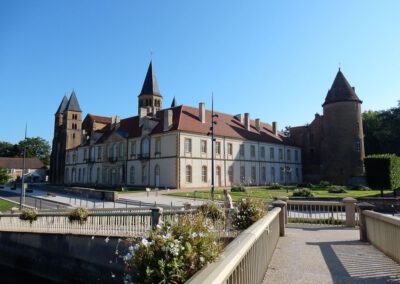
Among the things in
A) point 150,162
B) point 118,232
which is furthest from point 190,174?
point 118,232

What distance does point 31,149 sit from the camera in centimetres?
11356

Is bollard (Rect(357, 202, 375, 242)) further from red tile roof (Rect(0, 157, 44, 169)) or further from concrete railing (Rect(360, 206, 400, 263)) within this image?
red tile roof (Rect(0, 157, 44, 169))

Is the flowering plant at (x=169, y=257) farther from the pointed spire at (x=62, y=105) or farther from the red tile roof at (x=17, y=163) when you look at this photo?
the red tile roof at (x=17, y=163)

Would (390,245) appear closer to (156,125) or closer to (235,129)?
(156,125)

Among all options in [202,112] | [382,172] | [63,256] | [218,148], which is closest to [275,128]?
[218,148]

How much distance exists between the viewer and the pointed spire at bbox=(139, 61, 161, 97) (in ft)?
203

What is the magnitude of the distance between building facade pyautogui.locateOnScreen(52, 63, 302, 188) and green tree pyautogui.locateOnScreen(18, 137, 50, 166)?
5546 cm

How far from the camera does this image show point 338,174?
47906 mm

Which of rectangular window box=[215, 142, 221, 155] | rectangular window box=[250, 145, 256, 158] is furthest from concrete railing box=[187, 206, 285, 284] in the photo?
rectangular window box=[250, 145, 256, 158]

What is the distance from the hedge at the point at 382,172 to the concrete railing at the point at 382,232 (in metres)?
20.4

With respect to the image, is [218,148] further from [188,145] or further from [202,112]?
[202,112]

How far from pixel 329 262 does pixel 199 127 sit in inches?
1511

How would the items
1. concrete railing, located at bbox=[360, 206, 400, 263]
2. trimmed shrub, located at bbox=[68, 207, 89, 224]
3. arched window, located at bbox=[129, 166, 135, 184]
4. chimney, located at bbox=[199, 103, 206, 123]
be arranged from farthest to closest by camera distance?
arched window, located at bbox=[129, 166, 135, 184], chimney, located at bbox=[199, 103, 206, 123], trimmed shrub, located at bbox=[68, 207, 89, 224], concrete railing, located at bbox=[360, 206, 400, 263]

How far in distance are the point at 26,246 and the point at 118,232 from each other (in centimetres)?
863
